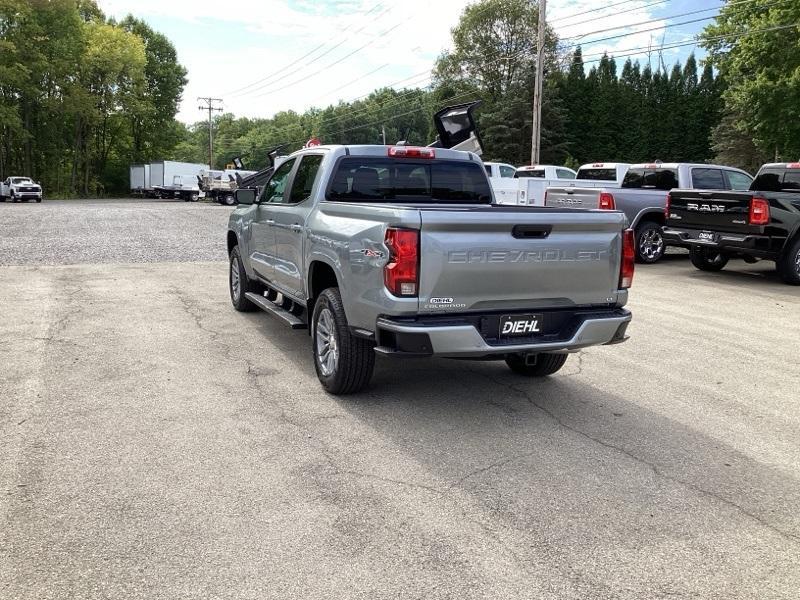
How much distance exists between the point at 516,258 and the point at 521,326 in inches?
18.9

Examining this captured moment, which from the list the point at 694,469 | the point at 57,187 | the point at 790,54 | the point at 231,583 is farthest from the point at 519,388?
the point at 57,187

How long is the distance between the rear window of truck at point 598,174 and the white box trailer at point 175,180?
1512 inches

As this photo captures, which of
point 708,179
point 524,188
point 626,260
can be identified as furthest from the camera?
point 524,188

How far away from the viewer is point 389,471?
13.4ft

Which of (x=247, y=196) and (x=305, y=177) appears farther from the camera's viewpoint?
(x=247, y=196)

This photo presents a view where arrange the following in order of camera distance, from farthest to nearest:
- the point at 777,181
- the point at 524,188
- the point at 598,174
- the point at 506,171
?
the point at 506,171, the point at 598,174, the point at 524,188, the point at 777,181

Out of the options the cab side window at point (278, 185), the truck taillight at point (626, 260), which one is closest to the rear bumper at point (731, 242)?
the truck taillight at point (626, 260)

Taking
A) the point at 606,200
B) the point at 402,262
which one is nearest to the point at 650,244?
the point at 606,200

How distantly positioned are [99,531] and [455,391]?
3055 mm

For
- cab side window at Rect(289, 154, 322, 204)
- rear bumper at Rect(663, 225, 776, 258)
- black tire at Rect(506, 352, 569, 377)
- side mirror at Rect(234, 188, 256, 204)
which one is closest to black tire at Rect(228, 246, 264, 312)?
side mirror at Rect(234, 188, 256, 204)

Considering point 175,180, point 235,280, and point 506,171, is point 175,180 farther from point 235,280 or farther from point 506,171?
point 235,280

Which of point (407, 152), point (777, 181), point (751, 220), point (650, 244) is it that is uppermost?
point (777, 181)

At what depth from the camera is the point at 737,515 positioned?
11.8 feet

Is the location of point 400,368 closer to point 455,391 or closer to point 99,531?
point 455,391
